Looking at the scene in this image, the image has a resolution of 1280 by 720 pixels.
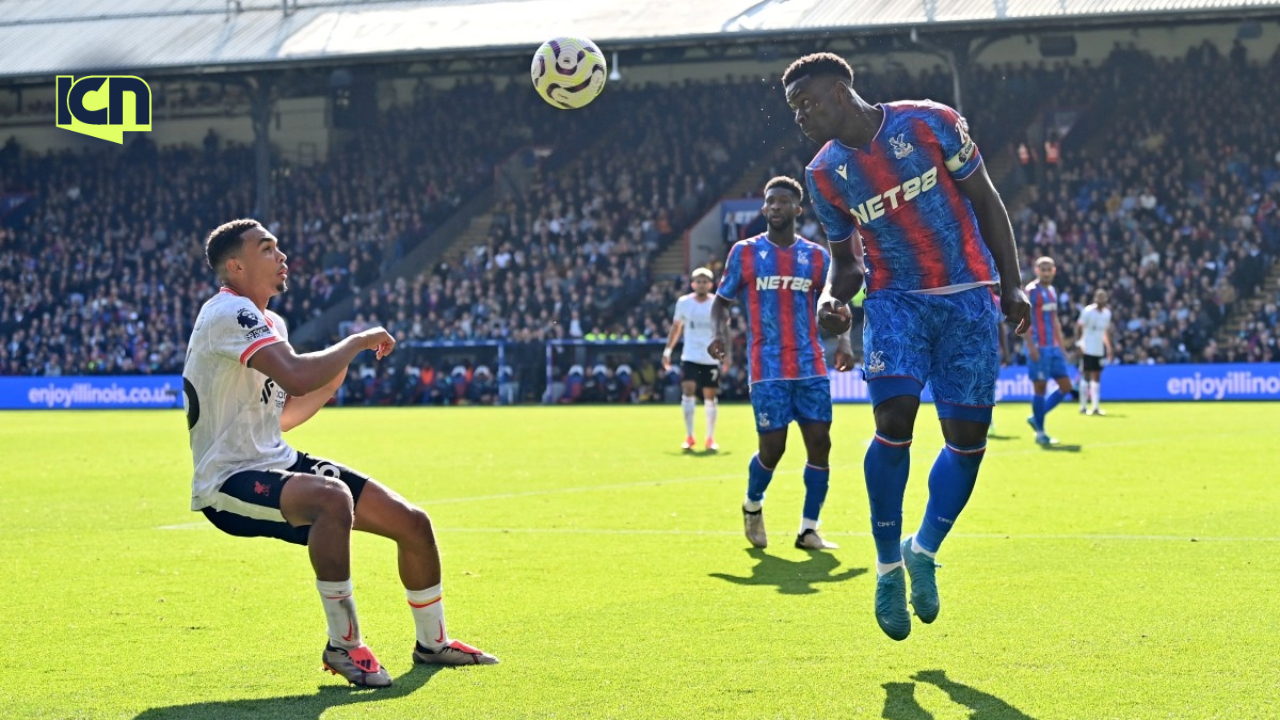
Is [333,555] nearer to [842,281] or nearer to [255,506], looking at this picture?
[255,506]

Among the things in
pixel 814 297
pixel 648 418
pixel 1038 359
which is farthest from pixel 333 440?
pixel 814 297

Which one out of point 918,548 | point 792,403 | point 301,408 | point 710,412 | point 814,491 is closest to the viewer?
point 918,548

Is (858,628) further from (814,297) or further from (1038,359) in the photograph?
(1038,359)

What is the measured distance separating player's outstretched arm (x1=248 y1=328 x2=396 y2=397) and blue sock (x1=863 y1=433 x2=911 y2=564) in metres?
2.16

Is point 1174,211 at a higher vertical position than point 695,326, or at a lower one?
higher

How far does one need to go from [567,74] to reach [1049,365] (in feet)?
30.1

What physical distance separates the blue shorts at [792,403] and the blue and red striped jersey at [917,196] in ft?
11.9

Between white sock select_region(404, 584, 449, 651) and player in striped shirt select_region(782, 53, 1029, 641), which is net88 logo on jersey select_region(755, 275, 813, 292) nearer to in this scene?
player in striped shirt select_region(782, 53, 1029, 641)

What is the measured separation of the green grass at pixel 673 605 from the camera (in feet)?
17.8

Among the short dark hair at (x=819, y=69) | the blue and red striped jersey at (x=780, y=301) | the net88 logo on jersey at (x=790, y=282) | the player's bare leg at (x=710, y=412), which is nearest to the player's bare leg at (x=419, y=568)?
the short dark hair at (x=819, y=69)

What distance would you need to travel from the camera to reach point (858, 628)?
6.86 meters

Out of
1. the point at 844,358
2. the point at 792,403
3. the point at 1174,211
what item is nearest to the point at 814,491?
the point at 792,403

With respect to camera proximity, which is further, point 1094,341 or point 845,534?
point 1094,341

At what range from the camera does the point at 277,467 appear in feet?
19.9
